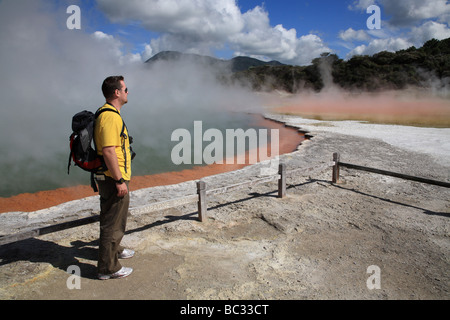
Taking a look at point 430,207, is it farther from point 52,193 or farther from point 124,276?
point 52,193

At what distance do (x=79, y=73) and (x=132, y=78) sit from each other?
661 cm

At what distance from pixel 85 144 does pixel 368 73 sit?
131 ft

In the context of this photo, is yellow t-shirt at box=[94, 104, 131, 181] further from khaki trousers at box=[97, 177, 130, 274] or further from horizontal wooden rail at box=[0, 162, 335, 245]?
horizontal wooden rail at box=[0, 162, 335, 245]

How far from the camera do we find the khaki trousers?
96.0 inches

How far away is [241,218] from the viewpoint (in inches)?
157

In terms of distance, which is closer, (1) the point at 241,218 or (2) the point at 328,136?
(1) the point at 241,218

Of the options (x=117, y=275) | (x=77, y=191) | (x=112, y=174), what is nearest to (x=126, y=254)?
(x=117, y=275)

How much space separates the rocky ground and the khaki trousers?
7.2 inches

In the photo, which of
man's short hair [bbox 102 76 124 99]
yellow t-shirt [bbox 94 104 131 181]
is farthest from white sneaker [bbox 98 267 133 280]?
man's short hair [bbox 102 76 124 99]

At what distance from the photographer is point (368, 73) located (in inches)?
1435

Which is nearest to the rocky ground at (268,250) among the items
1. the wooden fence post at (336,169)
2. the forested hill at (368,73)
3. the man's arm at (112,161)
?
the wooden fence post at (336,169)

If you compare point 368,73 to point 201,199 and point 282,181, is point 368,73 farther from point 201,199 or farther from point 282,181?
point 201,199

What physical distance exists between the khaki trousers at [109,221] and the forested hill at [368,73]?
36622 mm
